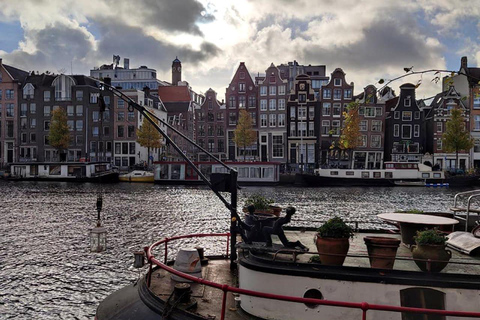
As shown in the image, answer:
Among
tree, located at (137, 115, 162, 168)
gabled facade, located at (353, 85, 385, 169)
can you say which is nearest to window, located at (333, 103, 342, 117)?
gabled facade, located at (353, 85, 385, 169)

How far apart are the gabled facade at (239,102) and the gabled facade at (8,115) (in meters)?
44.5

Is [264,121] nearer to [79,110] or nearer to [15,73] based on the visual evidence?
[79,110]

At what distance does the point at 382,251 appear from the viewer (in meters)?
6.83

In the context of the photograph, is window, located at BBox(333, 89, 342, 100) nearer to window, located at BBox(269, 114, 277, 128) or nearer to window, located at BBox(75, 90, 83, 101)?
window, located at BBox(269, 114, 277, 128)

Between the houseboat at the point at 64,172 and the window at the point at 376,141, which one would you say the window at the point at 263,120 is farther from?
the houseboat at the point at 64,172

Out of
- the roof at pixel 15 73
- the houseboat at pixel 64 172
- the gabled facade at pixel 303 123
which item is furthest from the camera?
the roof at pixel 15 73

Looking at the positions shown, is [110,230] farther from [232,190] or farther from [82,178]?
[82,178]

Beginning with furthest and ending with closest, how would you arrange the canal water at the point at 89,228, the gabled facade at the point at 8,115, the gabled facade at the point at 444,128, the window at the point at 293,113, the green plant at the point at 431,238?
the gabled facade at the point at 8,115 < the window at the point at 293,113 < the gabled facade at the point at 444,128 < the canal water at the point at 89,228 < the green plant at the point at 431,238

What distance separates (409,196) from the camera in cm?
4647

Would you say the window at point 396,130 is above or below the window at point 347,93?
below

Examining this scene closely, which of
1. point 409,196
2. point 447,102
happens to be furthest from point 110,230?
point 447,102

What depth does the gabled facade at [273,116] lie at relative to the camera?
8025 cm

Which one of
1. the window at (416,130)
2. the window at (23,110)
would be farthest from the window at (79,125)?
the window at (416,130)

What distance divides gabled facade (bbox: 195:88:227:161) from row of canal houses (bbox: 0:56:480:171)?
20cm
